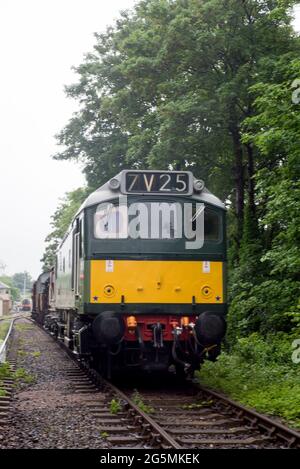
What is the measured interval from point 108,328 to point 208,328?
166cm


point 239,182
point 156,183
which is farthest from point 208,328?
point 239,182

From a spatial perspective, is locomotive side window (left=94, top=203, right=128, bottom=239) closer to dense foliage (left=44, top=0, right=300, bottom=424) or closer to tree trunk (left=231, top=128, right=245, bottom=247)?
dense foliage (left=44, top=0, right=300, bottom=424)

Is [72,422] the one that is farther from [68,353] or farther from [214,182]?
[214,182]

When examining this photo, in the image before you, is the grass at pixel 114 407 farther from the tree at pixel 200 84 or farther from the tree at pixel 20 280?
the tree at pixel 20 280

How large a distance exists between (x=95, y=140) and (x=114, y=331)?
24.6 meters

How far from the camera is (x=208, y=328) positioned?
471 inches

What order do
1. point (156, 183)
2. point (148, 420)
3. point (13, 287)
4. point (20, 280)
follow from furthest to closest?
point (20, 280) < point (13, 287) < point (156, 183) < point (148, 420)

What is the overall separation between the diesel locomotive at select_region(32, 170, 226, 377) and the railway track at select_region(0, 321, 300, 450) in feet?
2.34

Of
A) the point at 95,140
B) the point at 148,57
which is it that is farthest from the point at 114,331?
the point at 95,140

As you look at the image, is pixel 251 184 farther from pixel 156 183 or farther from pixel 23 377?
pixel 23 377

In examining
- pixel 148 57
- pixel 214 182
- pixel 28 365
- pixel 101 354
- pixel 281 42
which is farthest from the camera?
pixel 214 182

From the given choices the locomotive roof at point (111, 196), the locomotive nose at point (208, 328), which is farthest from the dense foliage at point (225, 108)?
the locomotive nose at point (208, 328)

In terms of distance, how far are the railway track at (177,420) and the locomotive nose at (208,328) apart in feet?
2.68

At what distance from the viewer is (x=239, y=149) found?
26219 millimetres
